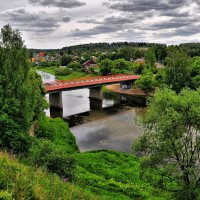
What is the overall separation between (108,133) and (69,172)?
27.7 m

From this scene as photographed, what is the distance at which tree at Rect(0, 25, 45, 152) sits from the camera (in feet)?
86.4

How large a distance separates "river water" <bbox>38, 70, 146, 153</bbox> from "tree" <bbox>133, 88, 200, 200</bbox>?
17220 millimetres

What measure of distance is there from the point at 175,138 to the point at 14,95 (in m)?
15.7

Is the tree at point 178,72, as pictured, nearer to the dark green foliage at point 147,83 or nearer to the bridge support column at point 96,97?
the dark green foliage at point 147,83

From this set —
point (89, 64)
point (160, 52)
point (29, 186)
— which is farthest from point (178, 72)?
point (89, 64)

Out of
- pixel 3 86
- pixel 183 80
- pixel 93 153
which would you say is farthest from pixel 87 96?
pixel 3 86

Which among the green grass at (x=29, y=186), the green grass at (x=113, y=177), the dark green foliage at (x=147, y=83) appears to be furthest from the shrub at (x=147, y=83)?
the green grass at (x=29, y=186)

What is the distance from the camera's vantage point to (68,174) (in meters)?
19.5

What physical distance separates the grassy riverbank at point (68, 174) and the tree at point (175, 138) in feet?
14.9

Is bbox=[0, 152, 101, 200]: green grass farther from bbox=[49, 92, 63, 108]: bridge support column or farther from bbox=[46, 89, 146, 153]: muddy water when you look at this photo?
bbox=[49, 92, 63, 108]: bridge support column

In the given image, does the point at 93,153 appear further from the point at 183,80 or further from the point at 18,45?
the point at 183,80

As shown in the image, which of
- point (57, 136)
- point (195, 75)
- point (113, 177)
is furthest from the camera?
point (195, 75)

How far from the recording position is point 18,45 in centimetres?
3180

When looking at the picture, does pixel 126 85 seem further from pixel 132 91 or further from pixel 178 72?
pixel 178 72
